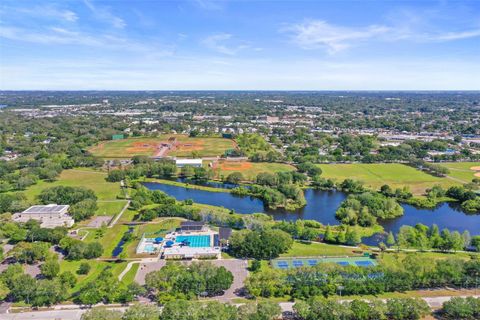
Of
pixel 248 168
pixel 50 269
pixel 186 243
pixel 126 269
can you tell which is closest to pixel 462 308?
pixel 186 243

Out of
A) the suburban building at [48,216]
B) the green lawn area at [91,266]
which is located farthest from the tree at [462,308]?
the suburban building at [48,216]

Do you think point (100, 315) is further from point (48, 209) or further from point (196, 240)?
point (48, 209)

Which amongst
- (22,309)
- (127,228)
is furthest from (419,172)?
(22,309)

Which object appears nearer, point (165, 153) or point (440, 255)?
point (440, 255)

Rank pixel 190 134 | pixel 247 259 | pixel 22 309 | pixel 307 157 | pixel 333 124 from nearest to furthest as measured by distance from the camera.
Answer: pixel 22 309
pixel 247 259
pixel 307 157
pixel 190 134
pixel 333 124

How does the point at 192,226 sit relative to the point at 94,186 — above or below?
above

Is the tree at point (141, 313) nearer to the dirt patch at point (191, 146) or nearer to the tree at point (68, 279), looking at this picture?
the tree at point (68, 279)

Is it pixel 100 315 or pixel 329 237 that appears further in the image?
pixel 329 237

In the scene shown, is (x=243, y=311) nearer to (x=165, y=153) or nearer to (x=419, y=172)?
(x=419, y=172)
